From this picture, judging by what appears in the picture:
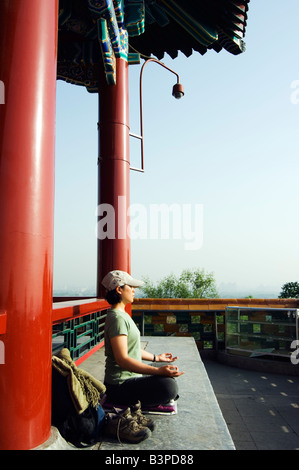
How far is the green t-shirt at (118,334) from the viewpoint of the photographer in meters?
2.85

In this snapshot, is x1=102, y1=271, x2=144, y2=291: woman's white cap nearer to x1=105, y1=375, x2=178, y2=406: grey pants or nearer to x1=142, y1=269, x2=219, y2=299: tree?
x1=105, y1=375, x2=178, y2=406: grey pants

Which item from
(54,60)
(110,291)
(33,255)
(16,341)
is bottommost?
(16,341)

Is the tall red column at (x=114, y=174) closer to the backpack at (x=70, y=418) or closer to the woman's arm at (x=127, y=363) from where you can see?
the woman's arm at (x=127, y=363)

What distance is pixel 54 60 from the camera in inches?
101

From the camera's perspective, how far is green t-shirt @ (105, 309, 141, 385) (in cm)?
285

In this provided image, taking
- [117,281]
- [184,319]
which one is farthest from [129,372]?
[184,319]

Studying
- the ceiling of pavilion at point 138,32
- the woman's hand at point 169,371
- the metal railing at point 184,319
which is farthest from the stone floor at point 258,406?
the ceiling of pavilion at point 138,32

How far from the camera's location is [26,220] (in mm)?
2240

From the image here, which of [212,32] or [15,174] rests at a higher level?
[212,32]

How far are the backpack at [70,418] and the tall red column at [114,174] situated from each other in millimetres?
4100
